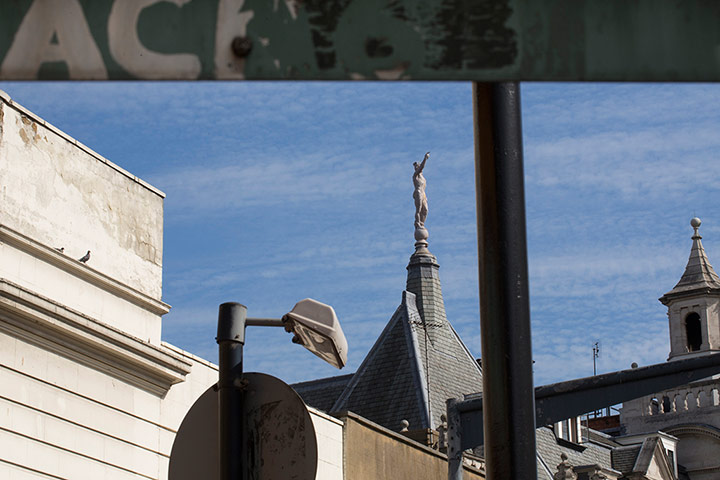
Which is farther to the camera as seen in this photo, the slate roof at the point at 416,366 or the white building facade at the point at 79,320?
the slate roof at the point at 416,366

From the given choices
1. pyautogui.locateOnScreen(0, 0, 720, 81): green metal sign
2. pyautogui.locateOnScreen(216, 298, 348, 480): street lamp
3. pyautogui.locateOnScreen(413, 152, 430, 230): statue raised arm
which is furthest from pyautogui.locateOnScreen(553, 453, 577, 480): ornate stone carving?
pyautogui.locateOnScreen(0, 0, 720, 81): green metal sign

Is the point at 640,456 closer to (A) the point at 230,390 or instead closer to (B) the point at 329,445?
(B) the point at 329,445

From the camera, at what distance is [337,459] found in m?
21.2

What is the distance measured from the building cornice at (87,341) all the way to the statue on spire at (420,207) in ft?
80.0

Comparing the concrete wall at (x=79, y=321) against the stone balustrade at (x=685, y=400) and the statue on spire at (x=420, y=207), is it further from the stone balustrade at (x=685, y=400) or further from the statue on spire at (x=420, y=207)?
the stone balustrade at (x=685, y=400)

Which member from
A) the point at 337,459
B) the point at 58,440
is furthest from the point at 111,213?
the point at 337,459

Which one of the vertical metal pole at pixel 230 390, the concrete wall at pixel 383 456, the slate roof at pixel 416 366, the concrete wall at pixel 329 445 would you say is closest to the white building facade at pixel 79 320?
the concrete wall at pixel 329 445

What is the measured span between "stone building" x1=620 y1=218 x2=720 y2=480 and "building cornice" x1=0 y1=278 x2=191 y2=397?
42.1m

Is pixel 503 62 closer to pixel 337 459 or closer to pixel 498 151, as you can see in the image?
pixel 498 151

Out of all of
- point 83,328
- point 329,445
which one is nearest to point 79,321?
point 83,328

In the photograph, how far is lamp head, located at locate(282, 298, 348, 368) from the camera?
21.5ft

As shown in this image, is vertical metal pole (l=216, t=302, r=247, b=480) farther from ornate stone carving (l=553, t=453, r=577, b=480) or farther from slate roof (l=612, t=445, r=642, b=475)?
slate roof (l=612, t=445, r=642, b=475)

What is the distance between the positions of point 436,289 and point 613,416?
37.0m

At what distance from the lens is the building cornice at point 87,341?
14312mm
